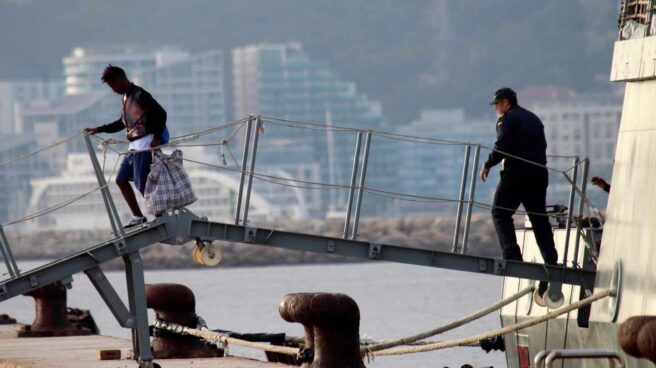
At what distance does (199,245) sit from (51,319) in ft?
24.3

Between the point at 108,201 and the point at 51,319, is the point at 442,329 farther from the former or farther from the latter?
the point at 51,319

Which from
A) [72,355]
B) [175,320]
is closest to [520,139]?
[175,320]

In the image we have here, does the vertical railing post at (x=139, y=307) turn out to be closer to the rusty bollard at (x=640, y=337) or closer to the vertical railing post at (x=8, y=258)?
the vertical railing post at (x=8, y=258)

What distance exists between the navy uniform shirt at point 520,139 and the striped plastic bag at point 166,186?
8.63 feet

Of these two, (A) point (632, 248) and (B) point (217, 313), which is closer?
(A) point (632, 248)

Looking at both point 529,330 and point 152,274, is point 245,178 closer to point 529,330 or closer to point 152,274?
point 529,330

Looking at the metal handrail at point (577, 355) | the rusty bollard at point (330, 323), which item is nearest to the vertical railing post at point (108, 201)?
the rusty bollard at point (330, 323)

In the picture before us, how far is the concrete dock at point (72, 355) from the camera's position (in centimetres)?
1541

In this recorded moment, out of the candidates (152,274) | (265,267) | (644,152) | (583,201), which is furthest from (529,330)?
(265,267)

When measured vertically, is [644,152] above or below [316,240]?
above

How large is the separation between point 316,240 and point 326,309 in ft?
6.50

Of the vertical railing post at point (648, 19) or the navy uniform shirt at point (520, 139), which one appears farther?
the navy uniform shirt at point (520, 139)

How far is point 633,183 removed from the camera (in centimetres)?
1329

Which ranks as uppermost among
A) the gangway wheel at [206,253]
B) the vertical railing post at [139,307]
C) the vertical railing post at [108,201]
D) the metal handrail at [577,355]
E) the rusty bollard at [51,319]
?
the vertical railing post at [108,201]
